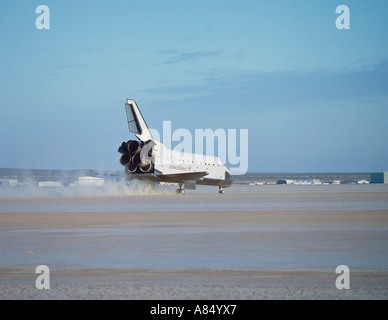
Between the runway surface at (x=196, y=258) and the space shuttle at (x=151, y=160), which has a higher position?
the space shuttle at (x=151, y=160)

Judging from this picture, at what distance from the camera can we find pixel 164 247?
14.9 m

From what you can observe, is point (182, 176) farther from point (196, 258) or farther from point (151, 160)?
point (196, 258)

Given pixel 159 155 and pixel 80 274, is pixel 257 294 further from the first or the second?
pixel 159 155

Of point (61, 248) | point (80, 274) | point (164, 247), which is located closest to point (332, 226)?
point (164, 247)

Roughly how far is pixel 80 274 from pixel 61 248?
410 cm

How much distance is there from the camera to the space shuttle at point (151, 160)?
51000mm

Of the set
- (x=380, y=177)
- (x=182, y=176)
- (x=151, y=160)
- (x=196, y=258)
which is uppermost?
(x=151, y=160)

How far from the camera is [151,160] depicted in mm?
52438

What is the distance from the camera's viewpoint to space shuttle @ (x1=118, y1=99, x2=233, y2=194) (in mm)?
51000
